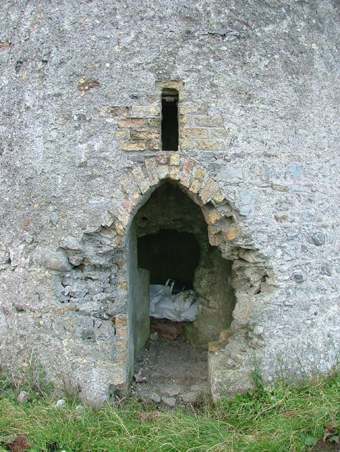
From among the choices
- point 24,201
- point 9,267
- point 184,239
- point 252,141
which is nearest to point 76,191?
point 24,201

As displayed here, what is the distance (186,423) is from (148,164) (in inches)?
79.6

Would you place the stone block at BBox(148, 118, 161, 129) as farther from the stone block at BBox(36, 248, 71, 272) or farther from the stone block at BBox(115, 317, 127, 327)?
the stone block at BBox(115, 317, 127, 327)

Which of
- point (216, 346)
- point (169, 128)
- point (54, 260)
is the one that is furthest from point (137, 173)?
point (216, 346)

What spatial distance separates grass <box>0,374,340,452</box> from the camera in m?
2.52

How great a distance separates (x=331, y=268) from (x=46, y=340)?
2.60m

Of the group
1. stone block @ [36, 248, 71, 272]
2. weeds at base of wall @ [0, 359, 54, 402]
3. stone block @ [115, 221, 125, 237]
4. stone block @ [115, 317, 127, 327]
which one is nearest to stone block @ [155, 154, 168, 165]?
stone block @ [115, 221, 125, 237]

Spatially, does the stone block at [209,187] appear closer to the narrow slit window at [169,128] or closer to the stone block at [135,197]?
the stone block at [135,197]

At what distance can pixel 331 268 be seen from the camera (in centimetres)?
335

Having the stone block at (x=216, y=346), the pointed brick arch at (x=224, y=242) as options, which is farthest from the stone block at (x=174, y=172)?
the stone block at (x=216, y=346)

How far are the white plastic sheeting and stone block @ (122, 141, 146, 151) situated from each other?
2.62 m

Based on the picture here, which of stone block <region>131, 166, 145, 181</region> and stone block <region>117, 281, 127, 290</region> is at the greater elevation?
stone block <region>131, 166, 145, 181</region>

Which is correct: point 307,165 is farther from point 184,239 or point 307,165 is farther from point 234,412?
point 184,239

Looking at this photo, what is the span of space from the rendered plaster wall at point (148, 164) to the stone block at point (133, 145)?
0.01 metres

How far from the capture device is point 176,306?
197 inches
